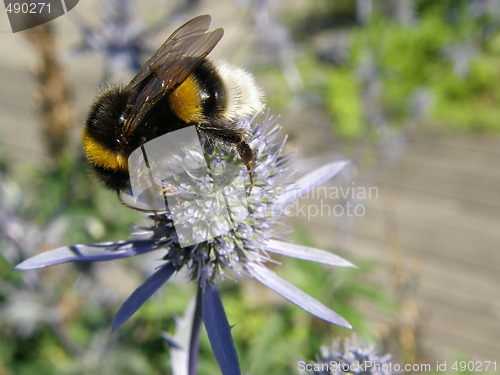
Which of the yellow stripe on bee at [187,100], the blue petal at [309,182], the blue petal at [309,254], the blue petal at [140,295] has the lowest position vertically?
the blue petal at [309,254]

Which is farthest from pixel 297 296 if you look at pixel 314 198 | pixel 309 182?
pixel 314 198

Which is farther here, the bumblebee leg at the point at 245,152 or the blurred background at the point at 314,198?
the blurred background at the point at 314,198

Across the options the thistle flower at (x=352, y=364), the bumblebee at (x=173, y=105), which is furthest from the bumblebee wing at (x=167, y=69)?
the thistle flower at (x=352, y=364)

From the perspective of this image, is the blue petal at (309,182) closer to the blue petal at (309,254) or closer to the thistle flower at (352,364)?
the blue petal at (309,254)

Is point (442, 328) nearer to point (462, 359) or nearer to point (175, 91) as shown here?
point (462, 359)

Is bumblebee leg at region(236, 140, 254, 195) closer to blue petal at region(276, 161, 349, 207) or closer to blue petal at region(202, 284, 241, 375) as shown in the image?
blue petal at region(276, 161, 349, 207)

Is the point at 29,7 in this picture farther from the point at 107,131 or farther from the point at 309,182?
the point at 309,182

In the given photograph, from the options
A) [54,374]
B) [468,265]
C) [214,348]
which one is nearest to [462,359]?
[214,348]
